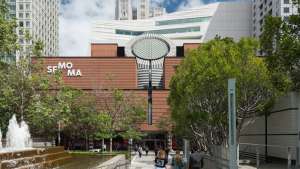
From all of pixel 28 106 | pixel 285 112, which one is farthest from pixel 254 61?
pixel 28 106

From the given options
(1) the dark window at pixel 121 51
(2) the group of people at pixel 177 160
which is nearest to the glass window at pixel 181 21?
(1) the dark window at pixel 121 51

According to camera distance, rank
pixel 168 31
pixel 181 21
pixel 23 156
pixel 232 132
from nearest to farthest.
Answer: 1. pixel 232 132
2. pixel 23 156
3. pixel 168 31
4. pixel 181 21

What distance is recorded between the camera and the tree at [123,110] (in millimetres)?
83312

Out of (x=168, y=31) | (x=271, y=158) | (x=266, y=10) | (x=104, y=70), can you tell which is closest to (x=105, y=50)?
(x=104, y=70)

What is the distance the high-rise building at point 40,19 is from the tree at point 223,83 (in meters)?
78.8

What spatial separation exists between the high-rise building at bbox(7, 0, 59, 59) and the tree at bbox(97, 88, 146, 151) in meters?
30.7

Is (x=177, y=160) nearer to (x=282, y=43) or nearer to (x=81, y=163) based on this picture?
(x=282, y=43)

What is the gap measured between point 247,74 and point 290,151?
21.3m

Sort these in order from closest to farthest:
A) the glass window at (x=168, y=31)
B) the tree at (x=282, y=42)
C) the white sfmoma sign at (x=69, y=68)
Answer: the tree at (x=282, y=42) → the white sfmoma sign at (x=69, y=68) → the glass window at (x=168, y=31)

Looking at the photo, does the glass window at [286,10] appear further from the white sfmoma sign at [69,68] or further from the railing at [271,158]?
the railing at [271,158]

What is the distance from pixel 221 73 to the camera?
3225 cm

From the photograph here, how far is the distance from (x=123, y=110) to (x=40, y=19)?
68712 mm

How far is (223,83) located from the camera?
32.4 m

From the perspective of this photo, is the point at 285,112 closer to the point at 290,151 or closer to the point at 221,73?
the point at 221,73
